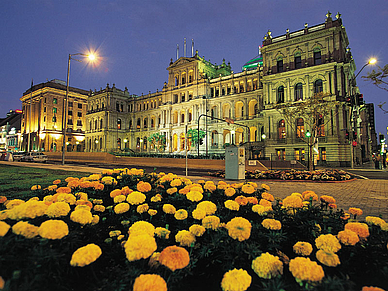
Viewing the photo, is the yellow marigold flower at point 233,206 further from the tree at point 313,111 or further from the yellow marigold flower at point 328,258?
the tree at point 313,111

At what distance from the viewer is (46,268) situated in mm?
1301

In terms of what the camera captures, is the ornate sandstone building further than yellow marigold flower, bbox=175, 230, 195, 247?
Yes

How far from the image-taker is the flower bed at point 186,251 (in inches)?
50.6

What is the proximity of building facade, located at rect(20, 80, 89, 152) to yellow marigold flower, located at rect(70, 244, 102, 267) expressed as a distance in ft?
244

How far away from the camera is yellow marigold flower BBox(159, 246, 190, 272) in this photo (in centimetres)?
138

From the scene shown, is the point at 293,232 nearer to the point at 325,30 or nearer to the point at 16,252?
the point at 16,252

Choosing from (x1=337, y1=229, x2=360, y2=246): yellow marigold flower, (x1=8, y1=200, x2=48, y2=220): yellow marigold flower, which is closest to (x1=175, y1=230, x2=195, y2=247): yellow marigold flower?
(x1=8, y1=200, x2=48, y2=220): yellow marigold flower

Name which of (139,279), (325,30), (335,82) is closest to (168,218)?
(139,279)

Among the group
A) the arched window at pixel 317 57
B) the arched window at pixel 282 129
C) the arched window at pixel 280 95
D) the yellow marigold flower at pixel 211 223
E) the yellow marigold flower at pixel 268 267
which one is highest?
the arched window at pixel 317 57

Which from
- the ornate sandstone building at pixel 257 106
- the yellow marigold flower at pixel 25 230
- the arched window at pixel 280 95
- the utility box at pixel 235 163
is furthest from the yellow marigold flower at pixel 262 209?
the arched window at pixel 280 95

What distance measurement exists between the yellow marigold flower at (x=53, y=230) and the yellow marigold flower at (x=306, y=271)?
1585 mm

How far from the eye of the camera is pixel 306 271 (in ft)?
4.36

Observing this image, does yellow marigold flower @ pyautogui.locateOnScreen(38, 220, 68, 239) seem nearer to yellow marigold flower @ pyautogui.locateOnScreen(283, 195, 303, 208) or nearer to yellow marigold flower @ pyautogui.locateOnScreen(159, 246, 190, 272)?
yellow marigold flower @ pyautogui.locateOnScreen(159, 246, 190, 272)

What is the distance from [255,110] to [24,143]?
264ft
